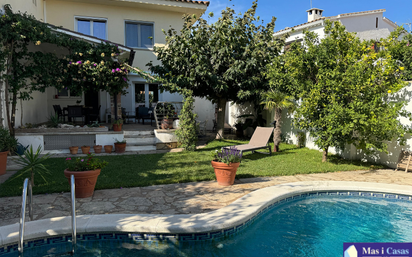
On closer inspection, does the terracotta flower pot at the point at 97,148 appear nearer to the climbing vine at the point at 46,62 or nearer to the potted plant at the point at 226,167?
the climbing vine at the point at 46,62

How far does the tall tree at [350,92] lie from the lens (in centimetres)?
777

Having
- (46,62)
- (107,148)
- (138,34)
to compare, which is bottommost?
(107,148)

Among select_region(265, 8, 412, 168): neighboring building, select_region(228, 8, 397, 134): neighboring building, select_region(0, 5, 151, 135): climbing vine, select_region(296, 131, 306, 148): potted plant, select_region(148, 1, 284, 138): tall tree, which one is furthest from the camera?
select_region(228, 8, 397, 134): neighboring building

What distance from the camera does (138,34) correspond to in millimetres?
16281

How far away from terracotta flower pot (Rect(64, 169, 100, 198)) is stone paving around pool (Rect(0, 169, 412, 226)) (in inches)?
5.7

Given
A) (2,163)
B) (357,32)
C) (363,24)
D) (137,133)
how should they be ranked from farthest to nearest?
1. (363,24)
2. (357,32)
3. (137,133)
4. (2,163)

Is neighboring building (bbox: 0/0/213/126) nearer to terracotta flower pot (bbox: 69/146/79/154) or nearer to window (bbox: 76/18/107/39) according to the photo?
window (bbox: 76/18/107/39)

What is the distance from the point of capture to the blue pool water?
4.10 meters

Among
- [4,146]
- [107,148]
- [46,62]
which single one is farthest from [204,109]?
[4,146]

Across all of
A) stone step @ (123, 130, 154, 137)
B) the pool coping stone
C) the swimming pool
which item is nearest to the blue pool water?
the swimming pool

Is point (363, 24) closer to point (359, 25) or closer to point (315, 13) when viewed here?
point (359, 25)

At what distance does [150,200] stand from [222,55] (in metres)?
8.45

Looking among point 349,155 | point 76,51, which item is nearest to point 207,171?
point 349,155

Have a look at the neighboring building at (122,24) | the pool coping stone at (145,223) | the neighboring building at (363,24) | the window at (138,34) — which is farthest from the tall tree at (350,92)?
the neighboring building at (363,24)
